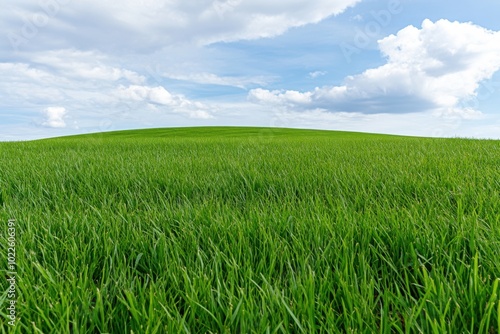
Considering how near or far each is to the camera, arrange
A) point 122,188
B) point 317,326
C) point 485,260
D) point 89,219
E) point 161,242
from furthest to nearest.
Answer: point 122,188
point 89,219
point 161,242
point 485,260
point 317,326

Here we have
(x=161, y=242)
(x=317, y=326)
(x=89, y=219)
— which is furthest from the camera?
(x=89, y=219)

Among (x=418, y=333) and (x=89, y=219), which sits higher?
(x=89, y=219)

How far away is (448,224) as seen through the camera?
1.65 metres

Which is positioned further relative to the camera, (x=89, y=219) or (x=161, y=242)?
(x=89, y=219)

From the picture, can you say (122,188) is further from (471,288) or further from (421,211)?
(471,288)

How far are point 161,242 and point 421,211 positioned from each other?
1550mm

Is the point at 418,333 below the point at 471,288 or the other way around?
below

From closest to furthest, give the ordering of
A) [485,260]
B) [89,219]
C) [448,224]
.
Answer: [485,260]
[448,224]
[89,219]

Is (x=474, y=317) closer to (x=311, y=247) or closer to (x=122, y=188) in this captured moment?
(x=311, y=247)

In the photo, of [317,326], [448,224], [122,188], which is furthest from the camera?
[122,188]

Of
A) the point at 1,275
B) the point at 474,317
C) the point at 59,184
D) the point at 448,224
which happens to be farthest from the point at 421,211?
the point at 59,184

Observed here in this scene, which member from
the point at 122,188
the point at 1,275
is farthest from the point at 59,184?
the point at 1,275

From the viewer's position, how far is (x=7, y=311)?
1.11 meters

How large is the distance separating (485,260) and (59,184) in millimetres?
3257
